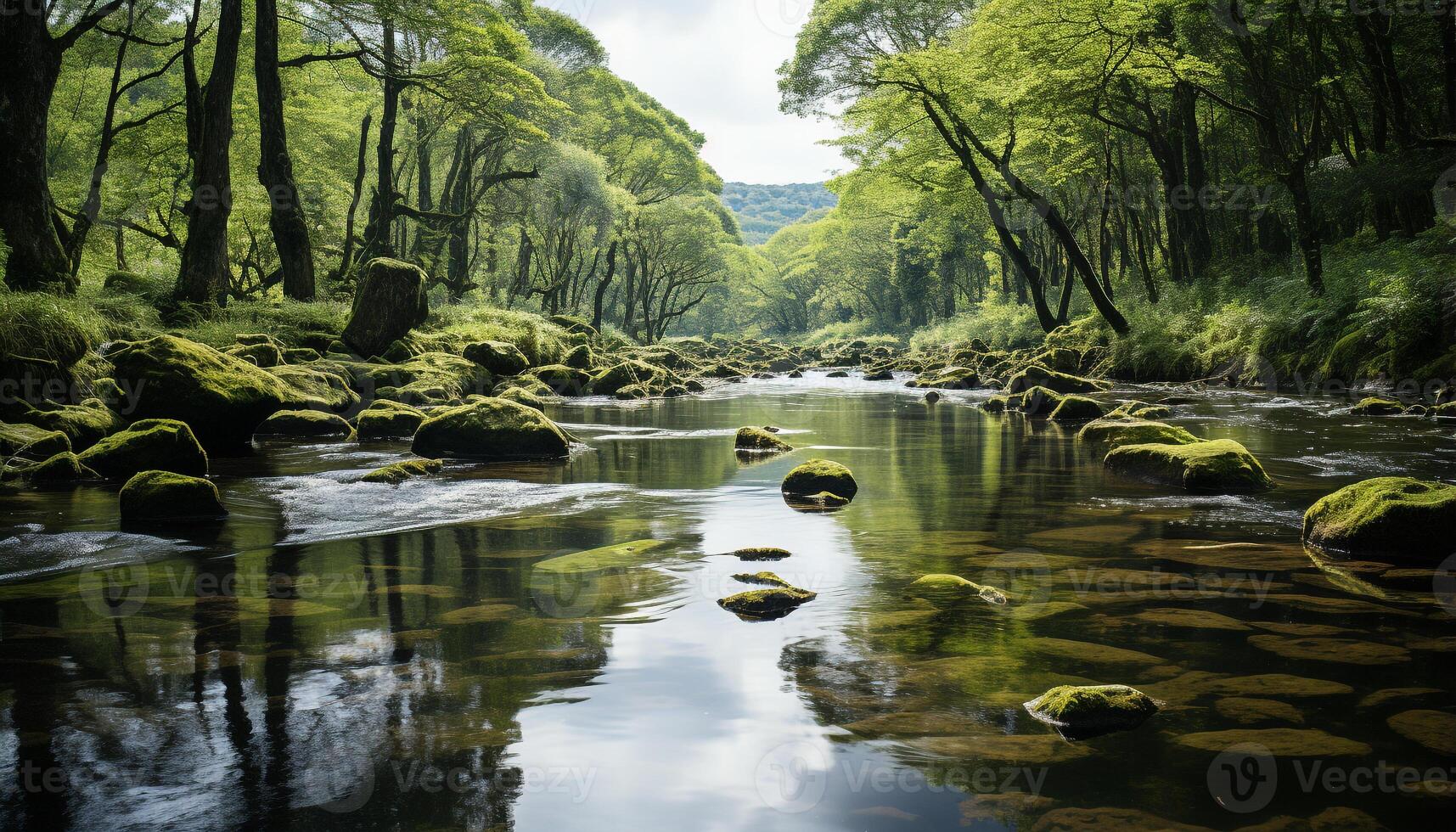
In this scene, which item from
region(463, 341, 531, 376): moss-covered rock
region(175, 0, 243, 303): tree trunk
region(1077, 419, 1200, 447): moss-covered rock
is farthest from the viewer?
region(463, 341, 531, 376): moss-covered rock

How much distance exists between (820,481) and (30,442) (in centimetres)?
746

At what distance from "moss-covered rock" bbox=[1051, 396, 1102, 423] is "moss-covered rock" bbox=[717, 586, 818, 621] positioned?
10.7 metres

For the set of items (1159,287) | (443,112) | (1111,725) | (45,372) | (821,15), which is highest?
(821,15)

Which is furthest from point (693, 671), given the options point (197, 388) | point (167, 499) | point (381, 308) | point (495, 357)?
point (495, 357)

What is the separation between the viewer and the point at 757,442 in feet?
38.6

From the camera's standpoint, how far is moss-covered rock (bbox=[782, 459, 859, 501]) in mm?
8062

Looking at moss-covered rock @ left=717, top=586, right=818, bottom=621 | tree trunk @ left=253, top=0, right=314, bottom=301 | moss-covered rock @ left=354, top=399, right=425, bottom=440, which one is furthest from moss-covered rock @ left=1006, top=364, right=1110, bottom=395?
tree trunk @ left=253, top=0, right=314, bottom=301

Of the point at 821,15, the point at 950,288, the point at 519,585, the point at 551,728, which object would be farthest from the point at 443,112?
the point at 950,288

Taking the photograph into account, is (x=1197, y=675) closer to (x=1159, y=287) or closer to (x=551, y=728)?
(x=551, y=728)

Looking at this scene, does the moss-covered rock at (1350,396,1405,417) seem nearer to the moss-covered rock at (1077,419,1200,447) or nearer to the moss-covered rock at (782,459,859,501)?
the moss-covered rock at (1077,419,1200,447)

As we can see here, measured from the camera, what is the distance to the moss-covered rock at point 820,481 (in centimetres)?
806

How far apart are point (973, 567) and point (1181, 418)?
31.2 feet

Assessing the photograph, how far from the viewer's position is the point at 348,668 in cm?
370

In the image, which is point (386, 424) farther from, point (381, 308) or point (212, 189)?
point (212, 189)
